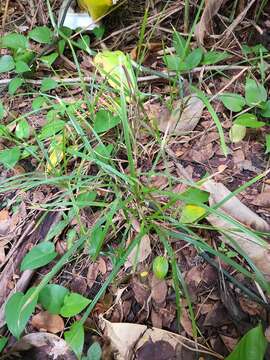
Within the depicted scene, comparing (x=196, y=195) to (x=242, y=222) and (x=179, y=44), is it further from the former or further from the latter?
(x=179, y=44)

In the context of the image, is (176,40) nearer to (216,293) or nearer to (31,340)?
(216,293)

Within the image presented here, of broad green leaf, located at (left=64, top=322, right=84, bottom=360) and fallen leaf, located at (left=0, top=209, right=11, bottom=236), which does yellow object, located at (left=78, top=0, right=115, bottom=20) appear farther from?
broad green leaf, located at (left=64, top=322, right=84, bottom=360)

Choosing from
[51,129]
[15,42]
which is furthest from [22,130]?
[15,42]

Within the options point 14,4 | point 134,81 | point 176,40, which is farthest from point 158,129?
point 14,4

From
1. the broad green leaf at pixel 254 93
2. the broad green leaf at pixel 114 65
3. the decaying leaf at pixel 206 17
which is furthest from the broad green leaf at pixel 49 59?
the broad green leaf at pixel 254 93

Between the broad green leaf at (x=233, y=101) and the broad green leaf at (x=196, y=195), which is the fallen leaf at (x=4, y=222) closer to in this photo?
the broad green leaf at (x=196, y=195)
